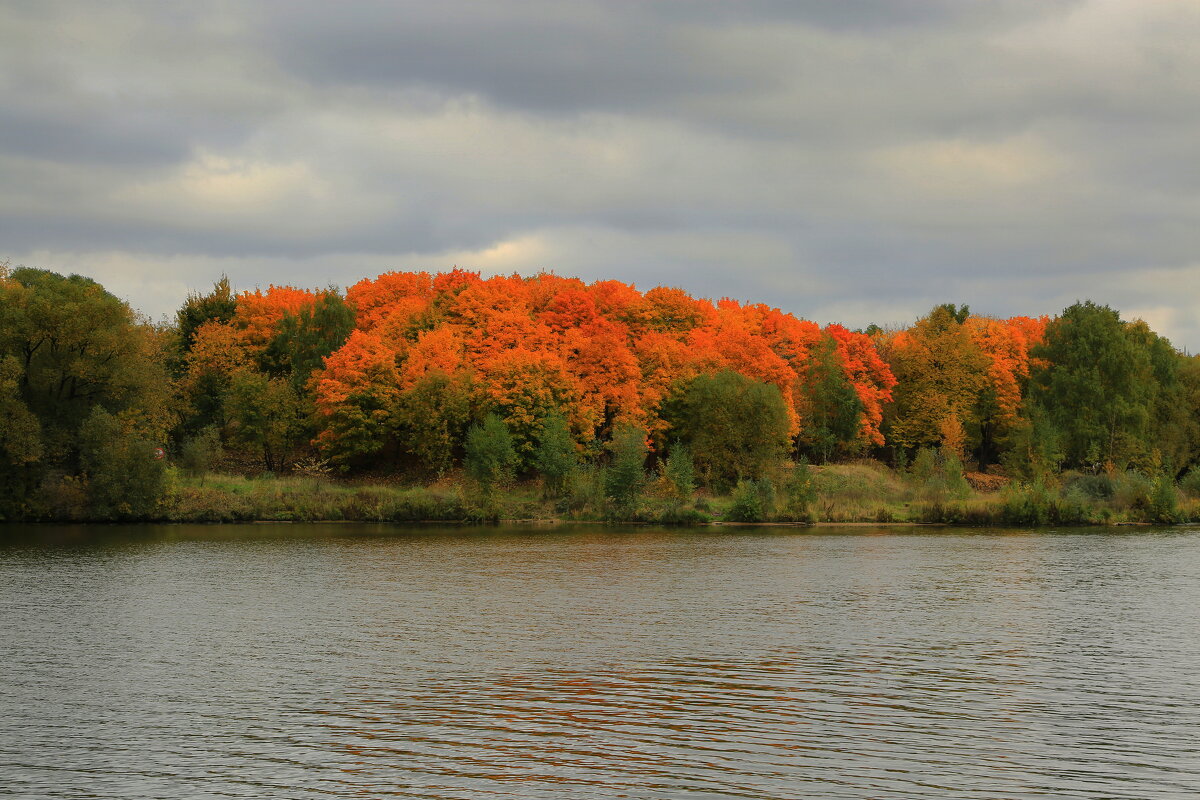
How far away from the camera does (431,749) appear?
1733cm

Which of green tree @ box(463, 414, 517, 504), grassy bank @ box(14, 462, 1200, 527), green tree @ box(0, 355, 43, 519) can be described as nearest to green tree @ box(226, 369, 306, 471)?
grassy bank @ box(14, 462, 1200, 527)

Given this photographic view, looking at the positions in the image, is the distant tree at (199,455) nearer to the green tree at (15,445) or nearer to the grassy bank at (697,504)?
the grassy bank at (697,504)

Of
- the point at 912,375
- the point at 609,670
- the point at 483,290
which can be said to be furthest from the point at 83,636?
the point at 912,375

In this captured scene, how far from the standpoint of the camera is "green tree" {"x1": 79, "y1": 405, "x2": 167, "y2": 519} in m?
66.4

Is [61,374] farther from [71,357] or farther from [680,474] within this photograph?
[680,474]

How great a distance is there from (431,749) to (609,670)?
23.0 ft

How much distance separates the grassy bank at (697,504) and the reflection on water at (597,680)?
24.9 meters

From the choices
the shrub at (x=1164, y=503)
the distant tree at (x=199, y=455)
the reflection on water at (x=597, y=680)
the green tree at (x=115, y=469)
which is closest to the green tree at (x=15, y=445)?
the green tree at (x=115, y=469)

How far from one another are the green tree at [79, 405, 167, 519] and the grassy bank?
1.42 m

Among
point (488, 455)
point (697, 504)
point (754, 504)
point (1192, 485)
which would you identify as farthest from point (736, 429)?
point (1192, 485)

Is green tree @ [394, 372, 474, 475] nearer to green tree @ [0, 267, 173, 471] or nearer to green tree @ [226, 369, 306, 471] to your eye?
green tree @ [226, 369, 306, 471]

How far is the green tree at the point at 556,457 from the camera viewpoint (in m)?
72.4

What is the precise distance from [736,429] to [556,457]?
14927 millimetres

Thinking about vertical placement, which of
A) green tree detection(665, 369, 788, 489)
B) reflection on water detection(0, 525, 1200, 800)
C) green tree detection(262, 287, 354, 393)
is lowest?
reflection on water detection(0, 525, 1200, 800)
